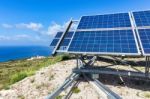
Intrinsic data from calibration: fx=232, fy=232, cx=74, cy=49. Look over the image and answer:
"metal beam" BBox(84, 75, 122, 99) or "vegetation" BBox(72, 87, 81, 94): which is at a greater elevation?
"metal beam" BBox(84, 75, 122, 99)

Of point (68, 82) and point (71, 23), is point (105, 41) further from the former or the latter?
point (71, 23)

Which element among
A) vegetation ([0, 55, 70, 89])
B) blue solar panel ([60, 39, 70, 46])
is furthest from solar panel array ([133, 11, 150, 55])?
vegetation ([0, 55, 70, 89])

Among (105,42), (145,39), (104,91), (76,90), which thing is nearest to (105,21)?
(105,42)

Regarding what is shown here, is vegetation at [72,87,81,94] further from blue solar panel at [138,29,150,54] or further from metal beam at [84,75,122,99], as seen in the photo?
blue solar panel at [138,29,150,54]

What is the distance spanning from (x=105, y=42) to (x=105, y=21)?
14.9 ft

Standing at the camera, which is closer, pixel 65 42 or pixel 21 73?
pixel 65 42

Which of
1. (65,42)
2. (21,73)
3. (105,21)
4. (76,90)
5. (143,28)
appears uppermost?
(105,21)

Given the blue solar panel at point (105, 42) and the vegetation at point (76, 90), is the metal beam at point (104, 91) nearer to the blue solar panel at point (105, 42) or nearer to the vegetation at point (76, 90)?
the vegetation at point (76, 90)

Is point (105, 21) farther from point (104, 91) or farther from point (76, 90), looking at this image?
point (104, 91)

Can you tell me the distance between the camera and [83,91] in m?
18.8

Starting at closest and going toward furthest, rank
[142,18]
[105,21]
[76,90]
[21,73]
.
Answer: [76,90], [142,18], [105,21], [21,73]

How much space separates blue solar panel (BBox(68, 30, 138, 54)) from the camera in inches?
688

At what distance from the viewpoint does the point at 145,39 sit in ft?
58.4

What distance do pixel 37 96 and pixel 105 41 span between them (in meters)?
7.11
